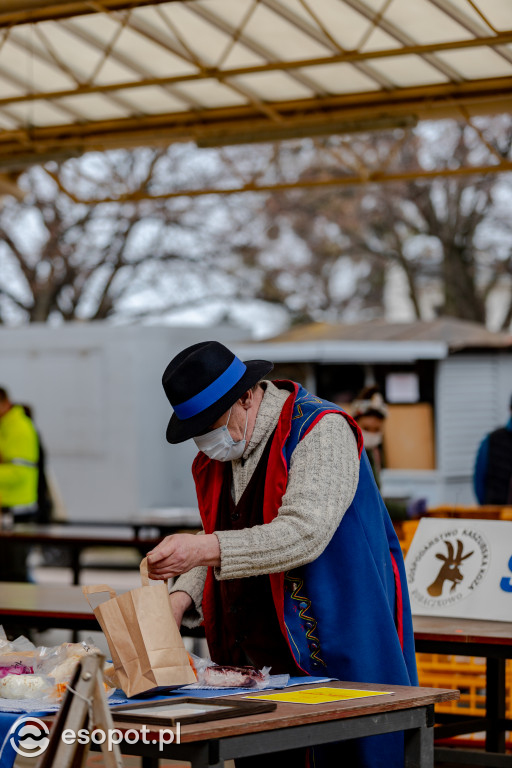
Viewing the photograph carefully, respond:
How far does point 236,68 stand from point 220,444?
22.6ft

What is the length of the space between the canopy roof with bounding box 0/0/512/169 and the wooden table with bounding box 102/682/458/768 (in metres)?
5.88

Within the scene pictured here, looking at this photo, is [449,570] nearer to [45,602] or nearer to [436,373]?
[45,602]

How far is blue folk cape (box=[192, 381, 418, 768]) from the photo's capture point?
324cm

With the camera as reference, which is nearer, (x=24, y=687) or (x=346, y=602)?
(x=24, y=687)

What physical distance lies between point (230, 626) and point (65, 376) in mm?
12513

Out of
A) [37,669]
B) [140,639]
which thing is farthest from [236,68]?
[140,639]

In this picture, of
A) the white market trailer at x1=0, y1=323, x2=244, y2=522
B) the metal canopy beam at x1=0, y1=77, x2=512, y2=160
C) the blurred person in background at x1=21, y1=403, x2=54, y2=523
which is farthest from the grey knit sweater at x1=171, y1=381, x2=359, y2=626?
the white market trailer at x1=0, y1=323, x2=244, y2=522

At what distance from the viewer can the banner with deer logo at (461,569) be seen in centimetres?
474

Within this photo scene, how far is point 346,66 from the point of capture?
31.1ft

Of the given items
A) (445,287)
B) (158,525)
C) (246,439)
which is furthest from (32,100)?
(445,287)

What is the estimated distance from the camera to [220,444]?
11.0ft

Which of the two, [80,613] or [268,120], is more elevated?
[268,120]

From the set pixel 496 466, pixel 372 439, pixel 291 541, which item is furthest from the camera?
pixel 496 466

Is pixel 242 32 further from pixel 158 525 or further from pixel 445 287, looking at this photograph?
pixel 445 287
